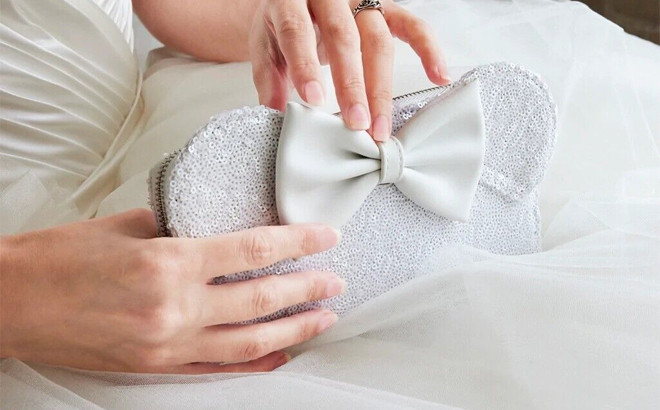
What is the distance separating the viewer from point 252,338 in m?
0.69

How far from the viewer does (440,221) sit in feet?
2.64

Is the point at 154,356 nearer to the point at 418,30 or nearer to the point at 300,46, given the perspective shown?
the point at 300,46

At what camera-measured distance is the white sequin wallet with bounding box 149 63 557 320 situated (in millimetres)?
661

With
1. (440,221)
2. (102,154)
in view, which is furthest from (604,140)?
(102,154)

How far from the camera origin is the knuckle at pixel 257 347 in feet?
2.27

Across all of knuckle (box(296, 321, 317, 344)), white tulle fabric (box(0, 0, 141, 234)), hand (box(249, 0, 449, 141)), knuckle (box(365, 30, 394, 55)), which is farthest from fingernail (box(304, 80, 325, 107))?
white tulle fabric (box(0, 0, 141, 234))

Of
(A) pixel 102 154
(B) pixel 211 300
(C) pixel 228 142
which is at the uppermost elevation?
(C) pixel 228 142

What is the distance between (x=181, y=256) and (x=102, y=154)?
1.75 ft

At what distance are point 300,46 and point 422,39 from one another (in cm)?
20

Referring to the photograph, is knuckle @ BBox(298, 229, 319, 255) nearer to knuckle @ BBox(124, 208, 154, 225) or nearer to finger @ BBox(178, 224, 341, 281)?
finger @ BBox(178, 224, 341, 281)

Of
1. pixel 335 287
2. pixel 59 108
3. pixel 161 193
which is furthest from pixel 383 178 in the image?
pixel 59 108

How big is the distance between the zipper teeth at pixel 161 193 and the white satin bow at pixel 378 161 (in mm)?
101

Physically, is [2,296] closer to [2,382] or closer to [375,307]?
[2,382]

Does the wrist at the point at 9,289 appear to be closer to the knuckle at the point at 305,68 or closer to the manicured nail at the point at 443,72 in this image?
the knuckle at the point at 305,68
